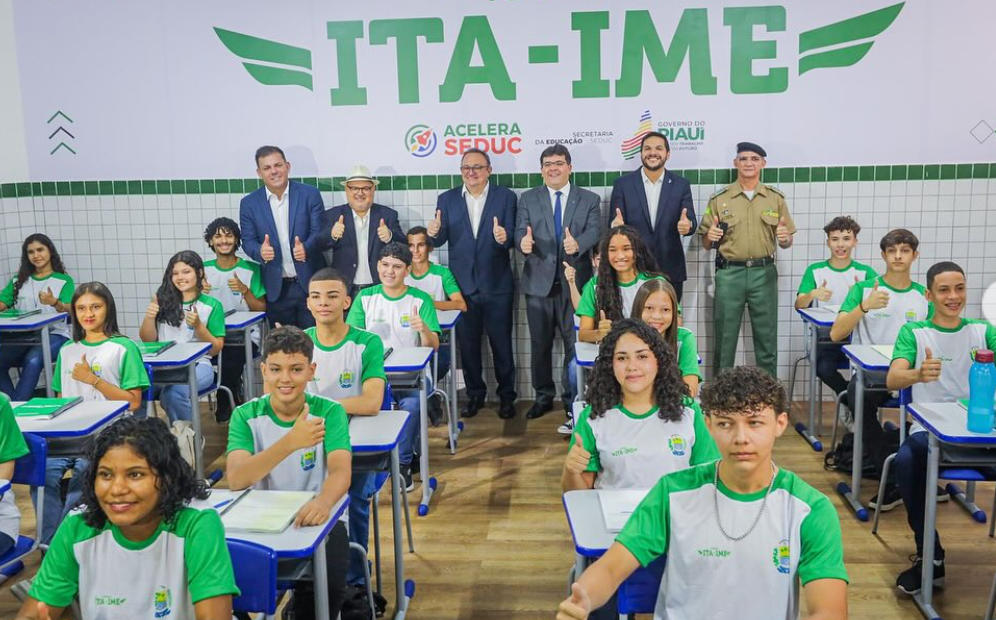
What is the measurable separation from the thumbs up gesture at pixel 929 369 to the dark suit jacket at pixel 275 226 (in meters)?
4.27

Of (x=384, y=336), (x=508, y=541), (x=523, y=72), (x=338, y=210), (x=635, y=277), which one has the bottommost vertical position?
(x=508, y=541)

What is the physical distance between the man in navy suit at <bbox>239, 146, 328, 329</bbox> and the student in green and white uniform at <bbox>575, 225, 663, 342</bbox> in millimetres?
2465

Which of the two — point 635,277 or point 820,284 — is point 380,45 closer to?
point 635,277

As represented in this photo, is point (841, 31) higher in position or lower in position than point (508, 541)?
higher

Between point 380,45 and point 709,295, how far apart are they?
125 inches

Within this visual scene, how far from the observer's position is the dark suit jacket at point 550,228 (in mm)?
6500

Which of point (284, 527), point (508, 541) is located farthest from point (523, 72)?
point (284, 527)

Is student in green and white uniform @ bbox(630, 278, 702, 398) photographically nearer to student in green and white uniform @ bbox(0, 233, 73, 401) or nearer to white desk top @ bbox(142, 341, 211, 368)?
white desk top @ bbox(142, 341, 211, 368)

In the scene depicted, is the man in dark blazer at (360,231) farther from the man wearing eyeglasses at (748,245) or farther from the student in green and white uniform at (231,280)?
the man wearing eyeglasses at (748,245)

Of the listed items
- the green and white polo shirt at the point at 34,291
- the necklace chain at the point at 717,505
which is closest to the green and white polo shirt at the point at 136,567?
the necklace chain at the point at 717,505

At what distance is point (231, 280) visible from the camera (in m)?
6.57

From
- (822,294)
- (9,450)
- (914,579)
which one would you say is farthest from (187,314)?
(914,579)

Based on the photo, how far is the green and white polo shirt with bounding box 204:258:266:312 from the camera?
665 centimetres

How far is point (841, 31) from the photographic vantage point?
21.6 feet
